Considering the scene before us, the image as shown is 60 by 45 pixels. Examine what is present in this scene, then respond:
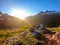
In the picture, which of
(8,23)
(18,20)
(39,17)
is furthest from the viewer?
(39,17)

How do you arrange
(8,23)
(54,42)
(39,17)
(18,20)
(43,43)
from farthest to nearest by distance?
(39,17) → (18,20) → (8,23) → (54,42) → (43,43)

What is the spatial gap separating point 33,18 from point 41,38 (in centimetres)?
6667

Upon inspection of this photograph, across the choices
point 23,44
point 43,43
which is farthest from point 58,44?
point 23,44

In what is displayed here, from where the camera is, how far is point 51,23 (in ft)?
268

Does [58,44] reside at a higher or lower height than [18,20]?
lower

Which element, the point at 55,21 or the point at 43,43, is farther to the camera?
the point at 55,21

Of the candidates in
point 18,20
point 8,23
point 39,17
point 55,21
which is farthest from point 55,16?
point 8,23

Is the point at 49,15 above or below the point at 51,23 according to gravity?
above

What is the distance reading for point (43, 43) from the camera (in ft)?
67.9

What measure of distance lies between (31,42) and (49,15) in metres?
65.7

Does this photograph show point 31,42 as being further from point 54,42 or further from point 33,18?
point 33,18

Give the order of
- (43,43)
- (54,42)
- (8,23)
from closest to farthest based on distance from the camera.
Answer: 1. (43,43)
2. (54,42)
3. (8,23)

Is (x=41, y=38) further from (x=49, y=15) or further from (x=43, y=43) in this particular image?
(x=49, y=15)

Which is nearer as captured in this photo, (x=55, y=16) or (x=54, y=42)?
(x=54, y=42)
